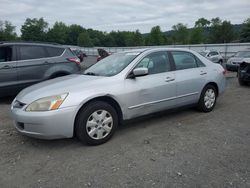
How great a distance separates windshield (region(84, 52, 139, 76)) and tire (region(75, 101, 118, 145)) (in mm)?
741

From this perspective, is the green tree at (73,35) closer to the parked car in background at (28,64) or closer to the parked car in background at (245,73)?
the parked car in background at (245,73)

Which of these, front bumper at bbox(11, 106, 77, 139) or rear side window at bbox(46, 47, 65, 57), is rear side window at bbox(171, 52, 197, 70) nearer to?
front bumper at bbox(11, 106, 77, 139)

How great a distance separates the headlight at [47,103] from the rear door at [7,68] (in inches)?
135

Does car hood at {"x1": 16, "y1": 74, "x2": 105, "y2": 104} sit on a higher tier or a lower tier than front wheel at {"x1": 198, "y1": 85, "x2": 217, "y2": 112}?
higher

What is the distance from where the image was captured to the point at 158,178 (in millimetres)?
3057

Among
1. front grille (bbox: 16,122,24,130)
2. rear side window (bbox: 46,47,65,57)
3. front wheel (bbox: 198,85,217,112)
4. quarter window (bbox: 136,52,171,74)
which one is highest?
rear side window (bbox: 46,47,65,57)

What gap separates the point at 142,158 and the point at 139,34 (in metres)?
74.7

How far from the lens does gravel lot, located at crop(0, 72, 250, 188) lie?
9.96ft

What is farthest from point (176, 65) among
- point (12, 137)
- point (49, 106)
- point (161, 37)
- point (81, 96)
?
point (161, 37)

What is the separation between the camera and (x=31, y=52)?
7281 millimetres

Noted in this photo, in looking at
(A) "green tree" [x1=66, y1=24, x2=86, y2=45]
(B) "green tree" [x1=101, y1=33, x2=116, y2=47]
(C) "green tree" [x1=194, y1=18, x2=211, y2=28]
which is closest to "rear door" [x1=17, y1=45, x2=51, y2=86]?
(B) "green tree" [x1=101, y1=33, x2=116, y2=47]

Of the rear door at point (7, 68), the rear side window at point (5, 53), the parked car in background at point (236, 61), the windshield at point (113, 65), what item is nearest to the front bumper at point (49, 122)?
the windshield at point (113, 65)

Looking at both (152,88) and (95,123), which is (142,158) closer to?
(95,123)

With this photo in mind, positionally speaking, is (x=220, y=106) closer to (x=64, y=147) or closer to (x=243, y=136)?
(x=243, y=136)
